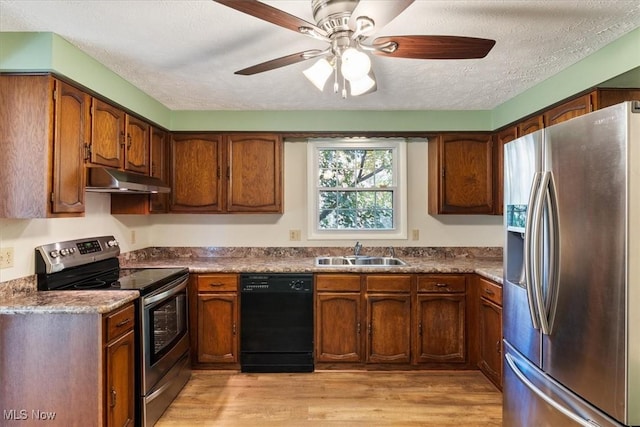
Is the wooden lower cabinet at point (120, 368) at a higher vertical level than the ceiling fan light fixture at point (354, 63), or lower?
lower

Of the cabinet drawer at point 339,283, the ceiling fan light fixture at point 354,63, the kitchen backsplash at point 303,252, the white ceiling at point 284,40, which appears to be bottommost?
the cabinet drawer at point 339,283

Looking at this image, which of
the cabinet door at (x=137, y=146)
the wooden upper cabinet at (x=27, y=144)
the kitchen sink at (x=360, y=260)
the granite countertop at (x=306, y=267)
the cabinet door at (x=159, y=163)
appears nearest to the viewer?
the wooden upper cabinet at (x=27, y=144)

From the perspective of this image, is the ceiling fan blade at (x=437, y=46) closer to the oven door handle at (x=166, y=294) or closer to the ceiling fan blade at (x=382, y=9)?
the ceiling fan blade at (x=382, y=9)

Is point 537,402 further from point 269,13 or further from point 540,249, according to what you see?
point 269,13

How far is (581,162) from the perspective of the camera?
4.45 ft

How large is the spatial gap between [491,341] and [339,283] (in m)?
1.25

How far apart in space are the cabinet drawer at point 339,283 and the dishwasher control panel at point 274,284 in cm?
9

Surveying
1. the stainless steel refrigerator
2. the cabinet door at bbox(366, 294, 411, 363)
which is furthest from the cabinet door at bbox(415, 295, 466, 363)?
the stainless steel refrigerator

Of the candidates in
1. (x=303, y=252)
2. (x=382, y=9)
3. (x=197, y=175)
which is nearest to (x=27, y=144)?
(x=197, y=175)

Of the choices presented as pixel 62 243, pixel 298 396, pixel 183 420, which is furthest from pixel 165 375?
pixel 62 243

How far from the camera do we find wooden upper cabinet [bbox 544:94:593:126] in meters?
2.12

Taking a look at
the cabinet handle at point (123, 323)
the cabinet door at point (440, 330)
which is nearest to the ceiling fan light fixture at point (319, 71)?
the cabinet handle at point (123, 323)

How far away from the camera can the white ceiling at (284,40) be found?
167 cm

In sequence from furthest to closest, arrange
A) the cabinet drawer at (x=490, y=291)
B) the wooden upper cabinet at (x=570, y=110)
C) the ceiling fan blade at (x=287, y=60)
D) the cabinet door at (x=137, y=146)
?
the cabinet door at (x=137, y=146) → the cabinet drawer at (x=490, y=291) → the wooden upper cabinet at (x=570, y=110) → the ceiling fan blade at (x=287, y=60)
